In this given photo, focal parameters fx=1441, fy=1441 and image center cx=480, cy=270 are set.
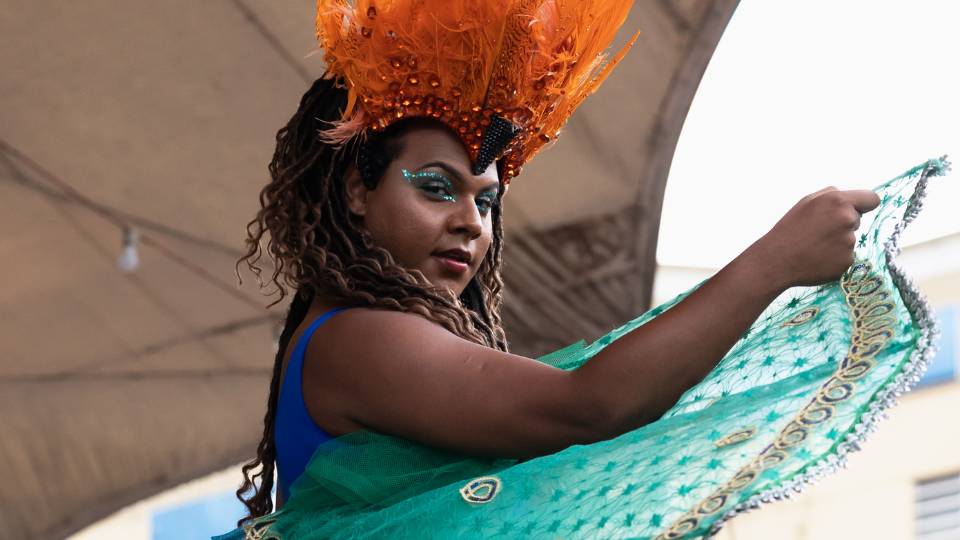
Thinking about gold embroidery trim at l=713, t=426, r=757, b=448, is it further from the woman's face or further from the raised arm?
the woman's face

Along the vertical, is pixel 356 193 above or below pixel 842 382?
above

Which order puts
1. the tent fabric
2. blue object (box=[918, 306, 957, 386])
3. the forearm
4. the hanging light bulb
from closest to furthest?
1. the forearm
2. the tent fabric
3. the hanging light bulb
4. blue object (box=[918, 306, 957, 386])

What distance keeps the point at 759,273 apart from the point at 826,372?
0.13 meters

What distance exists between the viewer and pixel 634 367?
5.33ft

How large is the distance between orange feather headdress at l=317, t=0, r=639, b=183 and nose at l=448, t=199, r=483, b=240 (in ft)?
0.19

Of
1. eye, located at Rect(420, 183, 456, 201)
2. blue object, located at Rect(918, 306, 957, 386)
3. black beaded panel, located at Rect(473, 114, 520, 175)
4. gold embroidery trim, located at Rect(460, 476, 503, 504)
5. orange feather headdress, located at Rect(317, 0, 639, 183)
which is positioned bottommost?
gold embroidery trim, located at Rect(460, 476, 503, 504)

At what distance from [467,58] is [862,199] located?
0.65 metres

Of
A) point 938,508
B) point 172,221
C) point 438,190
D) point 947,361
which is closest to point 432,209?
point 438,190

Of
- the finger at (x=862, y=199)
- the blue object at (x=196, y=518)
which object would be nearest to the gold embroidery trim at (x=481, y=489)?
the finger at (x=862, y=199)

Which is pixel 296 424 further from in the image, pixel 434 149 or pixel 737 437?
pixel 737 437

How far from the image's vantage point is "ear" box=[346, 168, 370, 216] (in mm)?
2109

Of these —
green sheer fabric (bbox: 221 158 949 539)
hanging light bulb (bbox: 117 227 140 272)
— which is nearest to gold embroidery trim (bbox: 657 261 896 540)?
green sheer fabric (bbox: 221 158 949 539)

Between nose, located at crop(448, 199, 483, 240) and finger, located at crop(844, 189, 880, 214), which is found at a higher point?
nose, located at crop(448, 199, 483, 240)

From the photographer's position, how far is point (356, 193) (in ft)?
6.96
